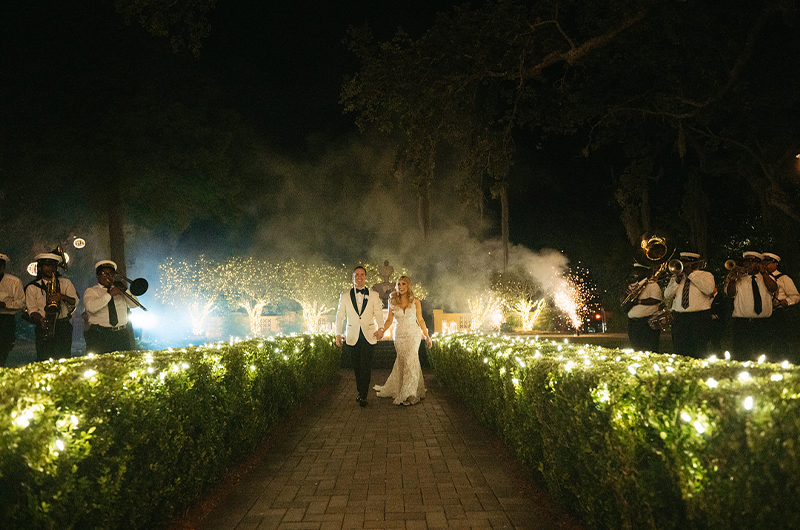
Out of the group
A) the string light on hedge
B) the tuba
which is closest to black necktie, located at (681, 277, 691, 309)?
the tuba

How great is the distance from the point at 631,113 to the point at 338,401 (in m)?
11.0

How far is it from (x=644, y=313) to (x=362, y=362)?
3950 mm

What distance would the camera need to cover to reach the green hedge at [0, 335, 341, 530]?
2.41m

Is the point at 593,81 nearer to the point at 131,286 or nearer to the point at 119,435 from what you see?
the point at 131,286

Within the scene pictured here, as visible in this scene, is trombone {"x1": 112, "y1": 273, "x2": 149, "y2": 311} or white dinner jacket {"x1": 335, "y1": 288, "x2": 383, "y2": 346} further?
white dinner jacket {"x1": 335, "y1": 288, "x2": 383, "y2": 346}

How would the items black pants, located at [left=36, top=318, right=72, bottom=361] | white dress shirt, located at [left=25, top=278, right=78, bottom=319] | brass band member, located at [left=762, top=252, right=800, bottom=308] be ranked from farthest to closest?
brass band member, located at [left=762, top=252, right=800, bottom=308] → black pants, located at [left=36, top=318, right=72, bottom=361] → white dress shirt, located at [left=25, top=278, right=78, bottom=319]

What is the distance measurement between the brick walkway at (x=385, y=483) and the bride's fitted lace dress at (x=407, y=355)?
151 cm

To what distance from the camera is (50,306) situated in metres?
7.24

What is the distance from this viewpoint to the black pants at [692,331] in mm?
8211

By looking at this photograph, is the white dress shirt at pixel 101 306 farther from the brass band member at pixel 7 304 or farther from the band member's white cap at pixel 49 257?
the brass band member at pixel 7 304

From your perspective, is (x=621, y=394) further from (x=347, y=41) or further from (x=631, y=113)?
(x=631, y=113)

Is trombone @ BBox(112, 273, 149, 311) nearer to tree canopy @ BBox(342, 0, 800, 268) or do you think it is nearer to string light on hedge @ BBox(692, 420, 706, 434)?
string light on hedge @ BBox(692, 420, 706, 434)

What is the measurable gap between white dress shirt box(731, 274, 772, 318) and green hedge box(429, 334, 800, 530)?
4.83 metres

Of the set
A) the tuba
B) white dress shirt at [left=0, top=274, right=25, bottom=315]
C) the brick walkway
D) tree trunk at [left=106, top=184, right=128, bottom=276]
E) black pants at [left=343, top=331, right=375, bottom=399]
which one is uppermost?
tree trunk at [left=106, top=184, right=128, bottom=276]
